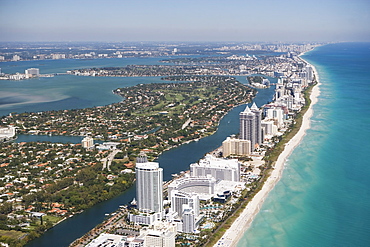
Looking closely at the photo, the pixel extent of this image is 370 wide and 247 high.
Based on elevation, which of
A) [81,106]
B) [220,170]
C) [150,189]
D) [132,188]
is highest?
[81,106]

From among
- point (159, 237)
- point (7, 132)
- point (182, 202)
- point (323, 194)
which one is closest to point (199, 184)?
point (182, 202)

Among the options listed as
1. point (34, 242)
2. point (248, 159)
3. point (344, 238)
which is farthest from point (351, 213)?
point (34, 242)

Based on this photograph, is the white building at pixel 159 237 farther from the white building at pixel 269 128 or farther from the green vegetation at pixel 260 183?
the white building at pixel 269 128

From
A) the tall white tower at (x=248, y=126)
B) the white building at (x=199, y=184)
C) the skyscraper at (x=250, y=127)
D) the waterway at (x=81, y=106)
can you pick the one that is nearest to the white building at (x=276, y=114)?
the waterway at (x=81, y=106)

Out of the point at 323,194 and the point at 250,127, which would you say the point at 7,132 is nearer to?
the point at 250,127

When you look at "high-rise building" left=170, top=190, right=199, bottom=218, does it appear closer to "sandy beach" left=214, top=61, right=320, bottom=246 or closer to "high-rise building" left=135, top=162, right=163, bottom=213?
"high-rise building" left=135, top=162, right=163, bottom=213

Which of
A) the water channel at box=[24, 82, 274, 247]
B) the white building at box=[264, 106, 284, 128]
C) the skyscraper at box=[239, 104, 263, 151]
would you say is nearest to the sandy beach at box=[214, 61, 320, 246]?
the skyscraper at box=[239, 104, 263, 151]

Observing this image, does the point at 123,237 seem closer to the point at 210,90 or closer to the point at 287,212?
the point at 287,212
